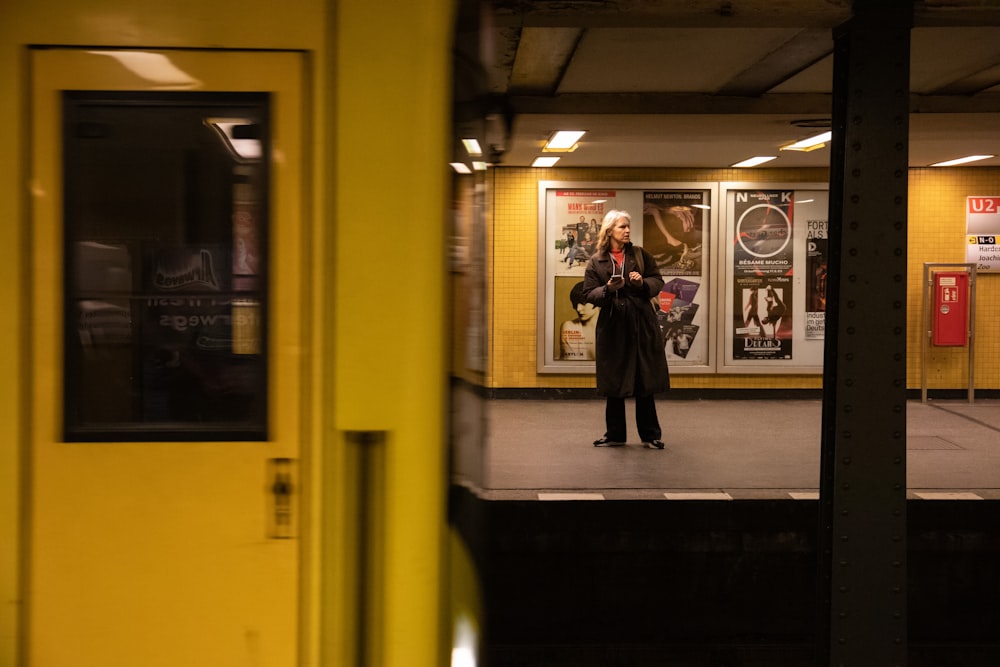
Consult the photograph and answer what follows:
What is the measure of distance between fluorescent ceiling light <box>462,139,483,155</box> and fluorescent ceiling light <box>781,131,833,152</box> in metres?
7.56

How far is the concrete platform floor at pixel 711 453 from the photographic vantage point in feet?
21.8

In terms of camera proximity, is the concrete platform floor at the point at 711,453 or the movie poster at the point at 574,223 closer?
the concrete platform floor at the point at 711,453

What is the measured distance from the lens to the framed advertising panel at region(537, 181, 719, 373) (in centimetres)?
1216

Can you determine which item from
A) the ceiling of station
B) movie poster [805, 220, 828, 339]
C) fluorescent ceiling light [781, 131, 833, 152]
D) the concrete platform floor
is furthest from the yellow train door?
movie poster [805, 220, 828, 339]

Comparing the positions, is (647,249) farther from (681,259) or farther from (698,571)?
(698,571)

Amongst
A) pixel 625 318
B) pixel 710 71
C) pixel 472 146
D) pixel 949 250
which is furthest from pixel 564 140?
pixel 472 146

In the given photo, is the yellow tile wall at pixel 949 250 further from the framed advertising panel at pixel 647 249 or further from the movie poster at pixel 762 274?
the framed advertising panel at pixel 647 249

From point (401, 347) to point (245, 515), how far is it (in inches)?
22.5

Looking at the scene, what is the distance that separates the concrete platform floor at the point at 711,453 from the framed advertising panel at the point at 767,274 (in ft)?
2.48

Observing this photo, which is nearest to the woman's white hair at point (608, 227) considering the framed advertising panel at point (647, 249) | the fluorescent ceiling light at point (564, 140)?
the fluorescent ceiling light at point (564, 140)

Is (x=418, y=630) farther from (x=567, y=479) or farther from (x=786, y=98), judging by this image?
(x=786, y=98)

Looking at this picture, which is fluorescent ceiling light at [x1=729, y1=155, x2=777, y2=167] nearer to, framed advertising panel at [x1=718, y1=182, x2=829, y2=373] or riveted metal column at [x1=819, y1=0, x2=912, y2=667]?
framed advertising panel at [x1=718, y1=182, x2=829, y2=373]

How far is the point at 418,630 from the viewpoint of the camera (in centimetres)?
225

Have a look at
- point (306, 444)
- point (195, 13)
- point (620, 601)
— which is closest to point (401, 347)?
point (306, 444)
